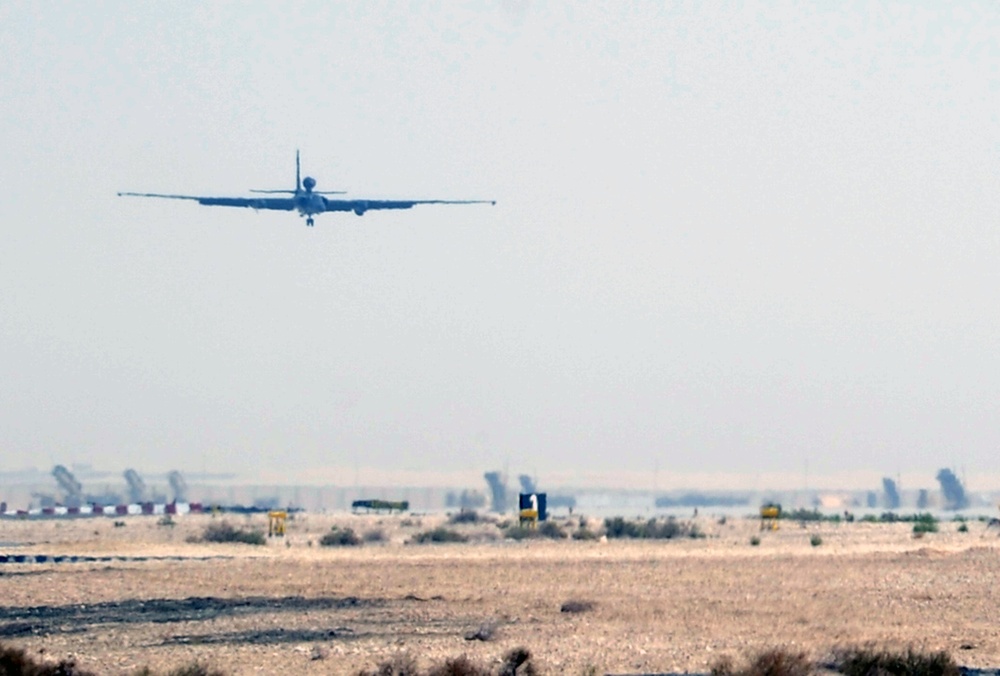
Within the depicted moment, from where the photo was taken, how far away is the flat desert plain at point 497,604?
87.2 ft

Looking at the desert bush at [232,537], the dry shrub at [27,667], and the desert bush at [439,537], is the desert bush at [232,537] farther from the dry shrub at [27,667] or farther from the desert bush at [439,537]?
the dry shrub at [27,667]

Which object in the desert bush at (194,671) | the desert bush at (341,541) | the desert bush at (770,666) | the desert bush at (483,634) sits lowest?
the desert bush at (194,671)

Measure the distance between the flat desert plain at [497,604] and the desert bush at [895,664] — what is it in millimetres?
1360

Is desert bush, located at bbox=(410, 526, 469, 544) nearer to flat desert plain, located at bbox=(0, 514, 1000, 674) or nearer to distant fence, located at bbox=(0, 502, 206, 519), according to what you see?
flat desert plain, located at bbox=(0, 514, 1000, 674)

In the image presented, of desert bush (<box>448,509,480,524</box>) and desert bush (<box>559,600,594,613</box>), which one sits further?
desert bush (<box>448,509,480,524</box>)

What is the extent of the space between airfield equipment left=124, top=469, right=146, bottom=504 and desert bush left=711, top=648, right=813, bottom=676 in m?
162

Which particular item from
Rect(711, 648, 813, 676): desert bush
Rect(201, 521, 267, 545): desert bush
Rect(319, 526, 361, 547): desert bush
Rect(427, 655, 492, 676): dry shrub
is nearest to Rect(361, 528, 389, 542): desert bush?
Rect(319, 526, 361, 547): desert bush

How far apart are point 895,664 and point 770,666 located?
211 cm

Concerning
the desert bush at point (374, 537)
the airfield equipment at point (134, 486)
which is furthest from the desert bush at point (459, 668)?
the airfield equipment at point (134, 486)

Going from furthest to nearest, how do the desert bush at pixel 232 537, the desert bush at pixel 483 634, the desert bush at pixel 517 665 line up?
the desert bush at pixel 232 537
the desert bush at pixel 483 634
the desert bush at pixel 517 665

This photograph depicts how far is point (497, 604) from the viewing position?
Result: 35.4m

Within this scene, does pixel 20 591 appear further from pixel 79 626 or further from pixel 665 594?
pixel 665 594

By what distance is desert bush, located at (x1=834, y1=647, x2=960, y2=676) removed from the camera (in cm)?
2231

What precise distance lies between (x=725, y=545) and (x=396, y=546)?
11323 mm
